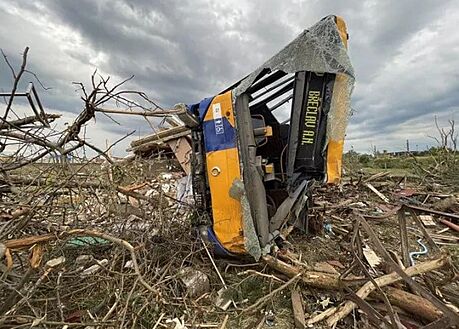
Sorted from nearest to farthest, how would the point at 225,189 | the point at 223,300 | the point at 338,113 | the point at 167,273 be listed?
the point at 223,300 → the point at 338,113 → the point at 167,273 → the point at 225,189

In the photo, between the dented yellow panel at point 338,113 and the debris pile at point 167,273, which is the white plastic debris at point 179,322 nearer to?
the debris pile at point 167,273

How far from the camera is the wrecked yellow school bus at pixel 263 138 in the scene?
306cm

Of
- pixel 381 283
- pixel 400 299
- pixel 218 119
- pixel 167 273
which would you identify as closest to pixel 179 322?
pixel 167 273

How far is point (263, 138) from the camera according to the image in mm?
3541

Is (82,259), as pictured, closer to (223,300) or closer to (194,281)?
(194,281)

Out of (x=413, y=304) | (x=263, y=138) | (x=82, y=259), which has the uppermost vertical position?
(x=263, y=138)

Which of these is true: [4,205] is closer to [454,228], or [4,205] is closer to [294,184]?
[294,184]

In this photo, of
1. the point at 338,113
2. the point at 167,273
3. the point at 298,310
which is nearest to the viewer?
the point at 298,310

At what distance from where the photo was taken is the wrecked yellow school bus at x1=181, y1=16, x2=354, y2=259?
3064mm

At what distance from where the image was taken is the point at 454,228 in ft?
17.5

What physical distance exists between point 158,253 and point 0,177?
1674 mm

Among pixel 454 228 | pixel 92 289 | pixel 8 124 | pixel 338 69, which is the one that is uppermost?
pixel 338 69

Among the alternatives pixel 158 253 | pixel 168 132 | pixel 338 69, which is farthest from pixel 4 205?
pixel 168 132

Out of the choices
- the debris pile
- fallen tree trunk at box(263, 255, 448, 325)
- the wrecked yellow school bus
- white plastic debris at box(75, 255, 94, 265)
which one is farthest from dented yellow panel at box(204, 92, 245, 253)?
white plastic debris at box(75, 255, 94, 265)
